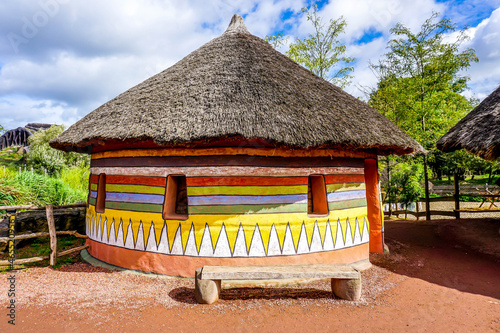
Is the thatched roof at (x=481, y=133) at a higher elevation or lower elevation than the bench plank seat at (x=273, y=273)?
higher

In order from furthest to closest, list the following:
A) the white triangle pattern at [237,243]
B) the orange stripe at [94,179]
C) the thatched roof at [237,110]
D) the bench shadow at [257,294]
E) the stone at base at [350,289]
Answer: the orange stripe at [94,179], the white triangle pattern at [237,243], the thatched roof at [237,110], the bench shadow at [257,294], the stone at base at [350,289]

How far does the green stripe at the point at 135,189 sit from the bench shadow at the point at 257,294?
73.8 inches

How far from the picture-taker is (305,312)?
4219 millimetres

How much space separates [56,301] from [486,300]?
22.5 ft

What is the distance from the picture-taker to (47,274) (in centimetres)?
573

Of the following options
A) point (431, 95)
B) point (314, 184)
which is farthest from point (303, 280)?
point (431, 95)

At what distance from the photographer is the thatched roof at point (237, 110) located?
196 inches

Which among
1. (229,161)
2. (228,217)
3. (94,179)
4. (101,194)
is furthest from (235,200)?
(94,179)

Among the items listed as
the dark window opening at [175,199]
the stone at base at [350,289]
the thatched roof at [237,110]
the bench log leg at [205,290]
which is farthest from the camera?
the dark window opening at [175,199]

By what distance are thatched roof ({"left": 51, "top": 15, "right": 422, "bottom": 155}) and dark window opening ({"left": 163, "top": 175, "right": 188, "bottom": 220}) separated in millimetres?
1077

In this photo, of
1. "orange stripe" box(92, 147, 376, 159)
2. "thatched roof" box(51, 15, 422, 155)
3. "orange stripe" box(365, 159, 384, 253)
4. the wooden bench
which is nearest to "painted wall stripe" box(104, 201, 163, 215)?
"orange stripe" box(92, 147, 376, 159)

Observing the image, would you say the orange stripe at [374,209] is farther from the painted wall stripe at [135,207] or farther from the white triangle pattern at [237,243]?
the painted wall stripe at [135,207]

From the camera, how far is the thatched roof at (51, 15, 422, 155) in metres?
4.97


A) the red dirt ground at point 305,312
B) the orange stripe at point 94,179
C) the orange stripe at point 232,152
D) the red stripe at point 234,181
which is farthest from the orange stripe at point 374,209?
the orange stripe at point 94,179
